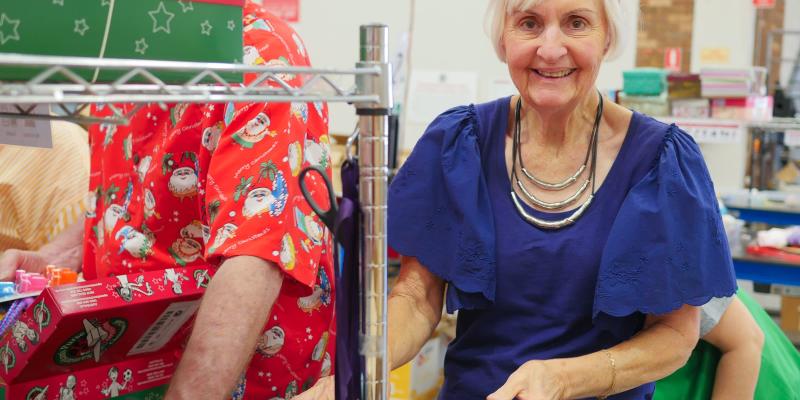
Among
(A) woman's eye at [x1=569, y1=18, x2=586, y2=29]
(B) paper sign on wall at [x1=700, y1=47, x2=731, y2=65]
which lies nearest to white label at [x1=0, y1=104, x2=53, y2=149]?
(A) woman's eye at [x1=569, y1=18, x2=586, y2=29]

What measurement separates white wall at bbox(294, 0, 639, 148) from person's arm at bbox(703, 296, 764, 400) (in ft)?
18.0

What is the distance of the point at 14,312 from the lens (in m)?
1.42

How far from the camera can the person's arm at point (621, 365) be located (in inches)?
54.9

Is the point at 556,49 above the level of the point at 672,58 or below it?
below

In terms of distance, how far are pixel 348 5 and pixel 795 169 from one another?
4.48 meters

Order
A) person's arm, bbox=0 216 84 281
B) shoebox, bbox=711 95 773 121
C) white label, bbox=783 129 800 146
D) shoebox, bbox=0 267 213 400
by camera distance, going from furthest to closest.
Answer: shoebox, bbox=711 95 773 121
white label, bbox=783 129 800 146
person's arm, bbox=0 216 84 281
shoebox, bbox=0 267 213 400

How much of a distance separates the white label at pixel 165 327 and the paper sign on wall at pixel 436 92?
611 cm

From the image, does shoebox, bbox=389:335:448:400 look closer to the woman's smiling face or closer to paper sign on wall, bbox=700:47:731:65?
the woman's smiling face

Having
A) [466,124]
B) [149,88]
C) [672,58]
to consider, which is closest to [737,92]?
[672,58]

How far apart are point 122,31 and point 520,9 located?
77cm

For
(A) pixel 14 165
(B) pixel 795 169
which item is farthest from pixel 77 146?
(B) pixel 795 169

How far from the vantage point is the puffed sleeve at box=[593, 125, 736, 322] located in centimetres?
153

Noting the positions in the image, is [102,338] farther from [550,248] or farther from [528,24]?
[528,24]

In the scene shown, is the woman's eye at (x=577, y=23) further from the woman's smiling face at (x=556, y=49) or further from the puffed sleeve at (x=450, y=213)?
the puffed sleeve at (x=450, y=213)
